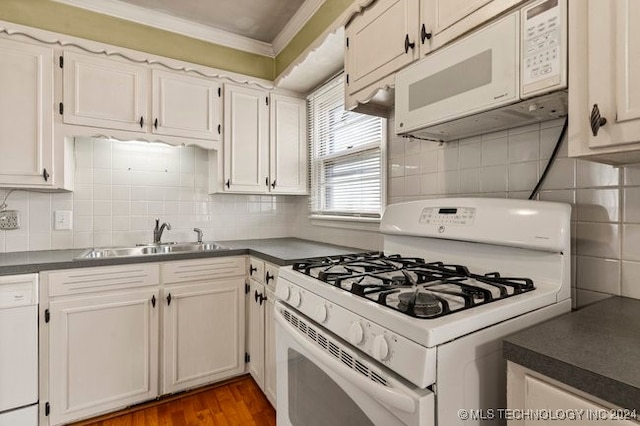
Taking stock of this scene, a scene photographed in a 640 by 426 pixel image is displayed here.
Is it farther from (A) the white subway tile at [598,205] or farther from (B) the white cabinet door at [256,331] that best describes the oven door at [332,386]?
(A) the white subway tile at [598,205]

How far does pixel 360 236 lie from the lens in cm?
216

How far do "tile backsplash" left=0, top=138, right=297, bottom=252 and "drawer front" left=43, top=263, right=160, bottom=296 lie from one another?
23.0 inches

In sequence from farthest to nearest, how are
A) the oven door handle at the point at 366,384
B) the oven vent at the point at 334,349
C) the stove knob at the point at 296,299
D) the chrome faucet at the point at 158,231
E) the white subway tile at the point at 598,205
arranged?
the chrome faucet at the point at 158,231, the stove knob at the point at 296,299, the white subway tile at the point at 598,205, the oven vent at the point at 334,349, the oven door handle at the point at 366,384

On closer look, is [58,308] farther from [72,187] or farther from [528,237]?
[528,237]

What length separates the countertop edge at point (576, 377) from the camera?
54cm

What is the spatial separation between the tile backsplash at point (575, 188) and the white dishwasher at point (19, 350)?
6.95 ft

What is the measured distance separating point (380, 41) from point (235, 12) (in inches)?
50.8

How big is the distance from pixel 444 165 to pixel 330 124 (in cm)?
119

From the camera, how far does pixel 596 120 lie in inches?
31.1

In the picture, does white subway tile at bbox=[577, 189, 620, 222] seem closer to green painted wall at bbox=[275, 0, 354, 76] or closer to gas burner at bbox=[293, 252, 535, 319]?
gas burner at bbox=[293, 252, 535, 319]

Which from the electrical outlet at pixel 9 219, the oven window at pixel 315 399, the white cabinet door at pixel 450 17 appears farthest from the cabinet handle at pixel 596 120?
the electrical outlet at pixel 9 219

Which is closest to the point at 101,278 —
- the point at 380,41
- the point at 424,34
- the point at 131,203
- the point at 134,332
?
the point at 134,332

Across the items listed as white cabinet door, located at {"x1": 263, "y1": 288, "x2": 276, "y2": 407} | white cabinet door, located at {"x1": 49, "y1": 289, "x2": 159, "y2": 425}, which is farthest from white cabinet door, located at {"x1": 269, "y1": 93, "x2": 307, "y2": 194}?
white cabinet door, located at {"x1": 49, "y1": 289, "x2": 159, "y2": 425}

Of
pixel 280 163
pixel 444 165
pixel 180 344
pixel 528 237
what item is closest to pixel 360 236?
pixel 444 165
